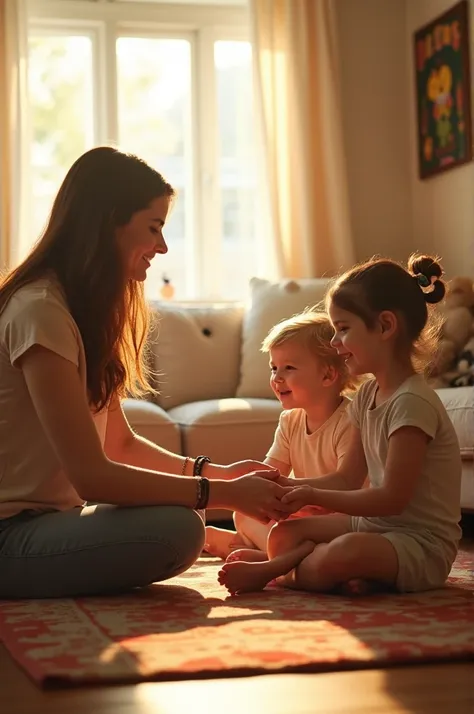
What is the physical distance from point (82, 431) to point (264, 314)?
254 cm

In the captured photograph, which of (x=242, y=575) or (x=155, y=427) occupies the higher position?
(x=155, y=427)

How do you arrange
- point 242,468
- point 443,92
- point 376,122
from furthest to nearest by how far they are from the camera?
1. point 376,122
2. point 443,92
3. point 242,468

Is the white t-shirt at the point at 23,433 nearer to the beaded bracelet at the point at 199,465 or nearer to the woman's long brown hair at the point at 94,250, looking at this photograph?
the woman's long brown hair at the point at 94,250

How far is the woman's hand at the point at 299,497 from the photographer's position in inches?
82.1

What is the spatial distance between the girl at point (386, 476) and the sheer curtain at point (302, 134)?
2.82m

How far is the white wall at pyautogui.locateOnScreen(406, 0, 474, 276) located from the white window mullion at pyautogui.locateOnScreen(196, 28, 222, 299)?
1.03 m

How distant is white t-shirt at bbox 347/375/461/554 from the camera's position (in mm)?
2127

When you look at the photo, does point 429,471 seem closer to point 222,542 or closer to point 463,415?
point 222,542

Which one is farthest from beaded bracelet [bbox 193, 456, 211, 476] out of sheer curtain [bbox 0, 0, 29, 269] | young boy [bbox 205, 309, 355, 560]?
sheer curtain [bbox 0, 0, 29, 269]

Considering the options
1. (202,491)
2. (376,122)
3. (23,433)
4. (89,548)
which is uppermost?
(376,122)

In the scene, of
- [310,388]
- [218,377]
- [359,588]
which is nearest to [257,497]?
[359,588]

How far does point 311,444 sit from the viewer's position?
8.49 ft

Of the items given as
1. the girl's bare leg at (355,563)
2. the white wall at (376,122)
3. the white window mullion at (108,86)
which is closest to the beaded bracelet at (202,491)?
the girl's bare leg at (355,563)

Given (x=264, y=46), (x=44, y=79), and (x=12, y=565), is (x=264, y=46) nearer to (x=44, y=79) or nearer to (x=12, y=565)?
(x=44, y=79)
